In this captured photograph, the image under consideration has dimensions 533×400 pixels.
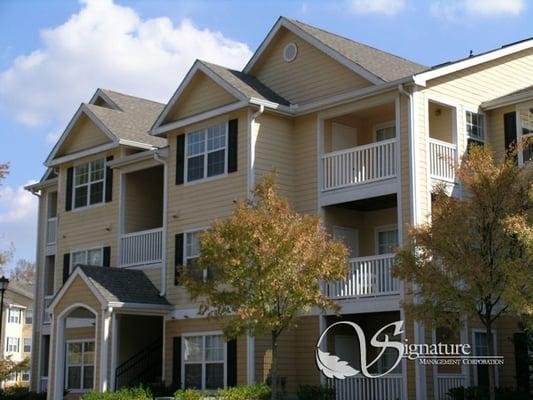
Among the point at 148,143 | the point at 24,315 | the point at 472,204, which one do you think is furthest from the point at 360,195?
the point at 24,315

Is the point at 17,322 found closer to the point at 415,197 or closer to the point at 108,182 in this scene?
the point at 108,182

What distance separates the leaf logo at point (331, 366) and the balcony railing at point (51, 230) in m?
15.5

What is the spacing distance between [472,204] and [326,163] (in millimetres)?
7815

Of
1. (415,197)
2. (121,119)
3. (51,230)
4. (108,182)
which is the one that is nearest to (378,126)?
(415,197)

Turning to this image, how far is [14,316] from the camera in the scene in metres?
75.4

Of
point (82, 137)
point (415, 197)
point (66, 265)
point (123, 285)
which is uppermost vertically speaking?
point (82, 137)

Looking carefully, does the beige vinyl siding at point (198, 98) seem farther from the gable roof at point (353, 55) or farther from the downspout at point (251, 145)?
the gable roof at point (353, 55)

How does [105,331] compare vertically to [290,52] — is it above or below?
below

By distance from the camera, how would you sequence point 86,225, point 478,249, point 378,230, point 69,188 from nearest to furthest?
point 478,249 < point 378,230 < point 86,225 < point 69,188

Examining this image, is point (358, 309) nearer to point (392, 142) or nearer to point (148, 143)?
point (392, 142)

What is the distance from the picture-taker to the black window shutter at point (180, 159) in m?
27.8

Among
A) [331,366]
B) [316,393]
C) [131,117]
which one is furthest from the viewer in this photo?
[131,117]

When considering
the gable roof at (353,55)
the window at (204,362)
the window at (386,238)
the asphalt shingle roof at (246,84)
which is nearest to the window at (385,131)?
the gable roof at (353,55)

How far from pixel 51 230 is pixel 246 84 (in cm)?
1302
